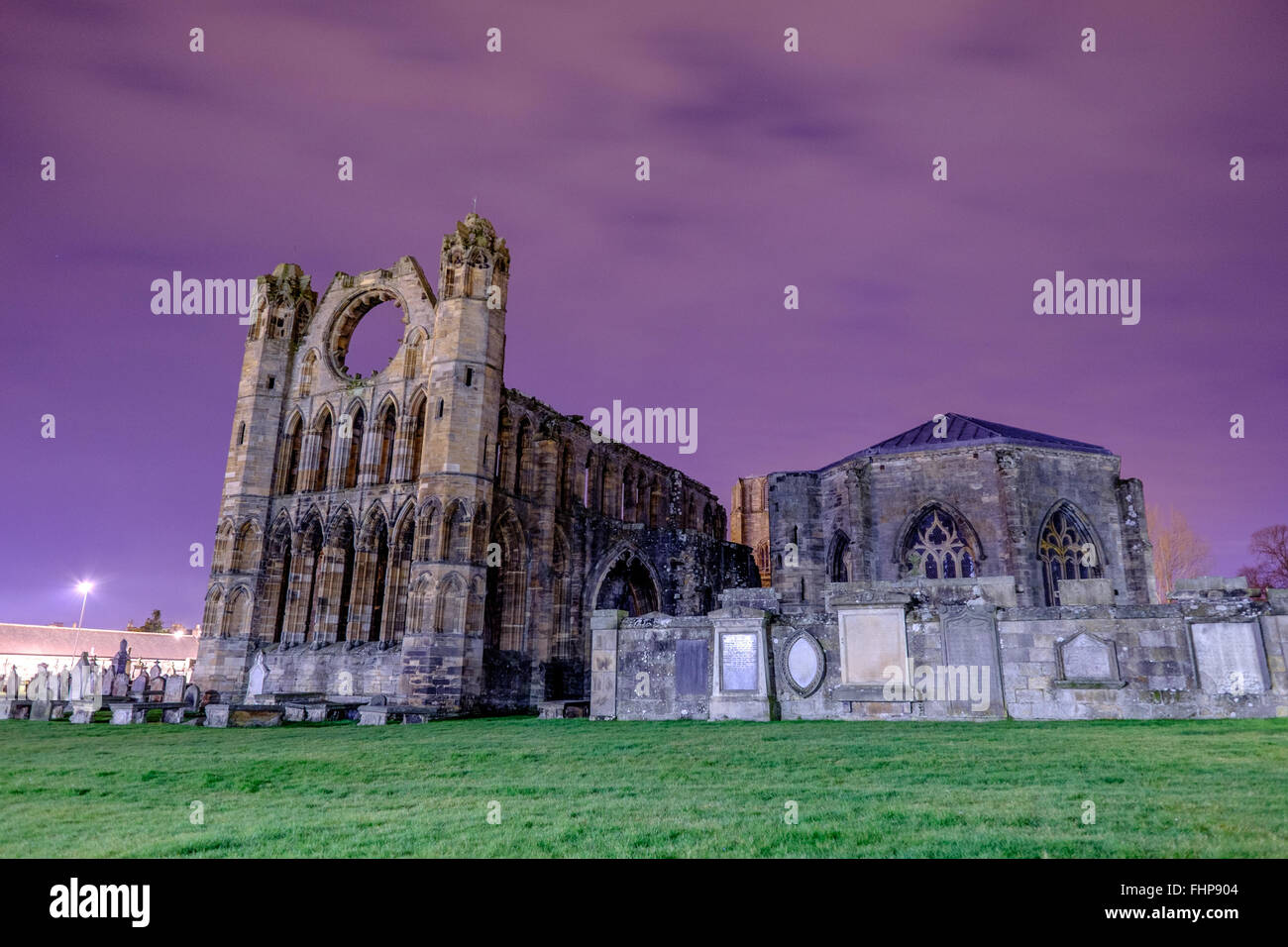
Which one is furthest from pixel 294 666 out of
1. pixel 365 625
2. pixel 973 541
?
pixel 973 541

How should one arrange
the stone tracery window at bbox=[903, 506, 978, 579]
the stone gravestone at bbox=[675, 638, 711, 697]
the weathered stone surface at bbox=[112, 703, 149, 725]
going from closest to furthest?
the stone gravestone at bbox=[675, 638, 711, 697] → the weathered stone surface at bbox=[112, 703, 149, 725] → the stone tracery window at bbox=[903, 506, 978, 579]

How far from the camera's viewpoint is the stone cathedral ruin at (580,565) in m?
A: 15.3

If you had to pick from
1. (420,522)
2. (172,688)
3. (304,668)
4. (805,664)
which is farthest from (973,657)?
(172,688)

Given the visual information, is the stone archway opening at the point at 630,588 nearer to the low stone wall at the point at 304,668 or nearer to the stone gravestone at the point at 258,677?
the low stone wall at the point at 304,668

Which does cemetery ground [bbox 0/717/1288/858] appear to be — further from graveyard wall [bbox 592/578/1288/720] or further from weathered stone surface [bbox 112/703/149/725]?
weathered stone surface [bbox 112/703/149/725]

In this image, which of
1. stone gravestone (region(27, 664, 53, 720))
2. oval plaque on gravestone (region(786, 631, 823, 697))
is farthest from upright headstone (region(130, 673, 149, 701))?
oval plaque on gravestone (region(786, 631, 823, 697))

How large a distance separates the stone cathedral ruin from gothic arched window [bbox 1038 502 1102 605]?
106 mm

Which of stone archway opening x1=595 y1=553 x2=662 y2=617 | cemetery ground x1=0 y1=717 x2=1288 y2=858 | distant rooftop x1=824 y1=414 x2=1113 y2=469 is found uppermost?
distant rooftop x1=824 y1=414 x2=1113 y2=469

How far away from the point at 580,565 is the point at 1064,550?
56.6 ft

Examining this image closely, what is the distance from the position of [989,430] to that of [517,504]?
1740cm

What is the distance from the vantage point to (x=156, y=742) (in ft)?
44.3

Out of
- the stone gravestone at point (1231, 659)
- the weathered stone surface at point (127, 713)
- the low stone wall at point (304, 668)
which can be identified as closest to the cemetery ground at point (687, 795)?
the stone gravestone at point (1231, 659)

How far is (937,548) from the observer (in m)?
26.5

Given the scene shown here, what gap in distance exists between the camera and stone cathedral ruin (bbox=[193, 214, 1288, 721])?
15281 millimetres
